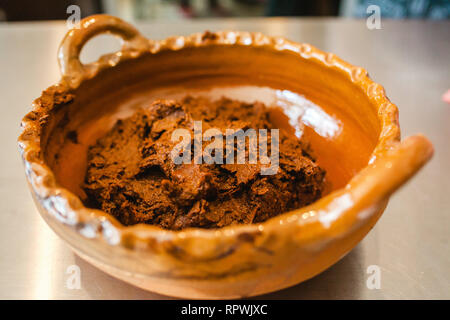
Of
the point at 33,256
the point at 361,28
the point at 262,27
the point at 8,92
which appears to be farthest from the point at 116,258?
the point at 361,28

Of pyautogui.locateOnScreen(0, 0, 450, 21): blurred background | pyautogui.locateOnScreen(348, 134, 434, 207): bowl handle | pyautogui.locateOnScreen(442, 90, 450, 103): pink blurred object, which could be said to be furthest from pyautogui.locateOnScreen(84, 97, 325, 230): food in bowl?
pyautogui.locateOnScreen(0, 0, 450, 21): blurred background

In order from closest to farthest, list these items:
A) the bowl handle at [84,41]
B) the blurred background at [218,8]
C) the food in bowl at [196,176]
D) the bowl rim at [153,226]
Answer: the bowl rim at [153,226] < the food in bowl at [196,176] < the bowl handle at [84,41] < the blurred background at [218,8]

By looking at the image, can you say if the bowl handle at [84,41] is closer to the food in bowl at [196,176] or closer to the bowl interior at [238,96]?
the bowl interior at [238,96]

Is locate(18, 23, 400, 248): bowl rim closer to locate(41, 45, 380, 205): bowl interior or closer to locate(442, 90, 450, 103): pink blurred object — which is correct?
locate(41, 45, 380, 205): bowl interior

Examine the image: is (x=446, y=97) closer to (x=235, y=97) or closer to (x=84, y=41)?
(x=235, y=97)

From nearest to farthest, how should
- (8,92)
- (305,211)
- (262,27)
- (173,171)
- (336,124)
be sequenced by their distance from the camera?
(305,211) < (173,171) < (336,124) < (8,92) < (262,27)

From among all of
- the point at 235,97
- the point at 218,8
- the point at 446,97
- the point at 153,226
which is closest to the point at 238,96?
the point at 235,97

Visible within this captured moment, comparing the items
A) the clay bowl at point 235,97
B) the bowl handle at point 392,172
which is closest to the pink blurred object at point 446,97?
the clay bowl at point 235,97

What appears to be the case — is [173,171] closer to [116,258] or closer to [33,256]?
[116,258]
